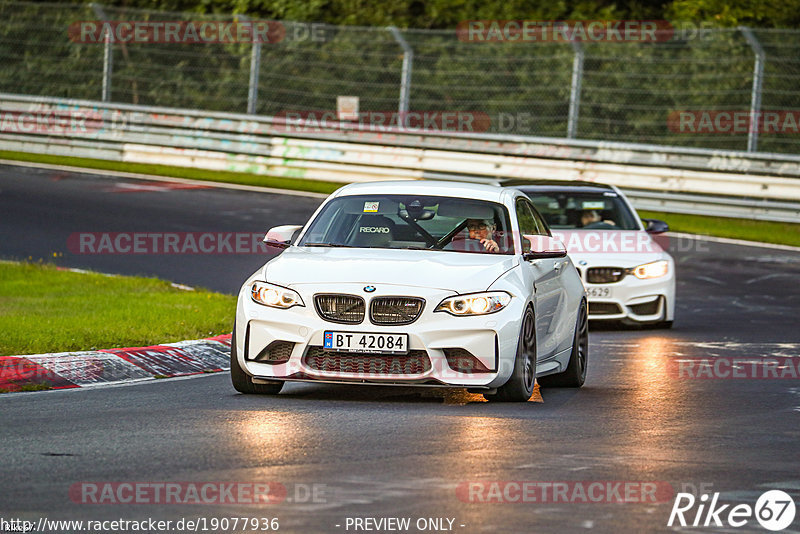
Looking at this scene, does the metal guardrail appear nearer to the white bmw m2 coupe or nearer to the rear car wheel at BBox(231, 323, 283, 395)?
the white bmw m2 coupe

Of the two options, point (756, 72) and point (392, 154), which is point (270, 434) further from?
point (392, 154)

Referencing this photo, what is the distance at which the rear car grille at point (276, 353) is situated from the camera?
9.79 meters

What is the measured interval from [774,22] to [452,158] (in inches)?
368

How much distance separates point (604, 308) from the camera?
16047 mm

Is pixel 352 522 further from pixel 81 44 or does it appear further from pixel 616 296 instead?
pixel 81 44

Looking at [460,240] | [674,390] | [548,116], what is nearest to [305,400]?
[460,240]

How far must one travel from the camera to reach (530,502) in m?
6.81

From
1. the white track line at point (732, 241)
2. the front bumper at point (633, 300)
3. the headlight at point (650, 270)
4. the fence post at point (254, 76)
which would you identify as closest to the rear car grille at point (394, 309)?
the front bumper at point (633, 300)

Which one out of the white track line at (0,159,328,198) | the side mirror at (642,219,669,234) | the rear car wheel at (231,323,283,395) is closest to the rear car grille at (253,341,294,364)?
the rear car wheel at (231,323,283,395)

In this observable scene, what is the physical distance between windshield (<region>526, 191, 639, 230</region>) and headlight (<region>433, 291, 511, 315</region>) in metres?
7.13

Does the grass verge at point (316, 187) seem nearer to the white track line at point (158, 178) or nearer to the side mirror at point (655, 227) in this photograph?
the white track line at point (158, 178)

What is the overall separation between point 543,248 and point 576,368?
3.28 feet

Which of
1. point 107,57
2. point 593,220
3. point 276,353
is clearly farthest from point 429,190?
point 107,57

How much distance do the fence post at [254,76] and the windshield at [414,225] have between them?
17.8m
